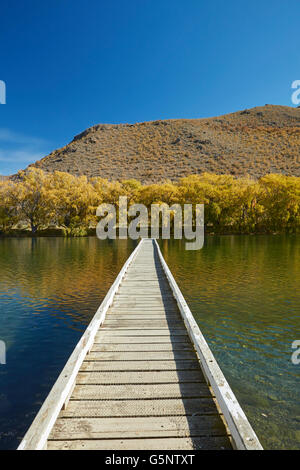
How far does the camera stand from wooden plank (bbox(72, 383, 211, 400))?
349cm

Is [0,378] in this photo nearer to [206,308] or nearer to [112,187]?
[206,308]

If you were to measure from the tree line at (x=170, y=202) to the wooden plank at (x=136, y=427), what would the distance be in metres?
42.0

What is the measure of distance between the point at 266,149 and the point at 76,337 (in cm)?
7521

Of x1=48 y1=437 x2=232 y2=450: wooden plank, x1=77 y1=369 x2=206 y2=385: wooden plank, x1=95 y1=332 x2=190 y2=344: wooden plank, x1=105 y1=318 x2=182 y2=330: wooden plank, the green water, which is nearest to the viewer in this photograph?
x1=48 y1=437 x2=232 y2=450: wooden plank

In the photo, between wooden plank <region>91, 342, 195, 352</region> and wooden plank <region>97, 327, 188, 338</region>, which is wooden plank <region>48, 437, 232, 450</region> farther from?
wooden plank <region>97, 327, 188, 338</region>

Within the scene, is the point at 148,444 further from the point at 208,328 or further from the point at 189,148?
the point at 189,148

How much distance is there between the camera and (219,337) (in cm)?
714

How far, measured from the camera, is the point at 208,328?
25.2ft

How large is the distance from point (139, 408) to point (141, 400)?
0.53ft

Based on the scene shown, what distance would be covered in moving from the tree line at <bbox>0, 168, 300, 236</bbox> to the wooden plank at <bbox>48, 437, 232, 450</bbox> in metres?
42.3

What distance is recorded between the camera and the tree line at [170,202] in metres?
43.9

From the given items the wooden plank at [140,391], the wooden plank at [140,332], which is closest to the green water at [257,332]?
the wooden plank at [140,332]

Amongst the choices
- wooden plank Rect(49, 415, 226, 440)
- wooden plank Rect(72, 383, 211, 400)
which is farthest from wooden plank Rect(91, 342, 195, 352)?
wooden plank Rect(49, 415, 226, 440)

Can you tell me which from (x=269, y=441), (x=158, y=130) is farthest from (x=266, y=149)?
(x=269, y=441)
